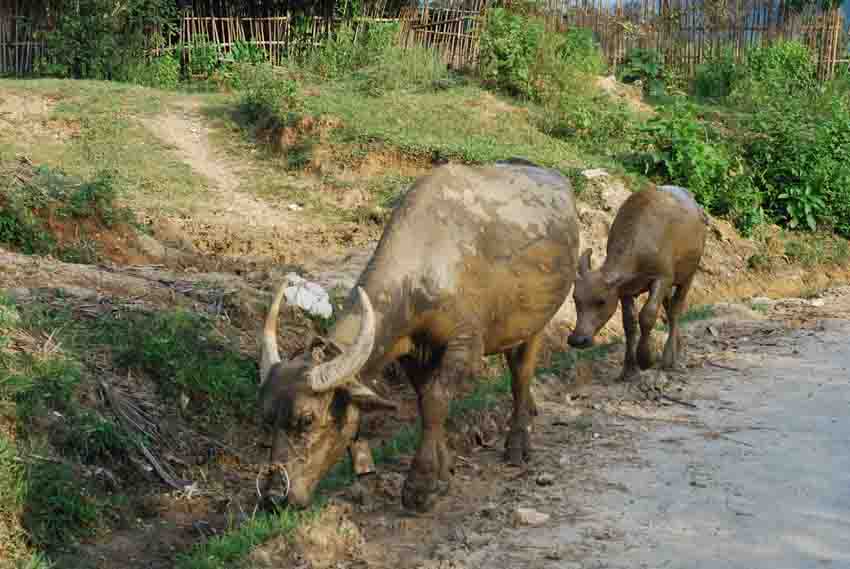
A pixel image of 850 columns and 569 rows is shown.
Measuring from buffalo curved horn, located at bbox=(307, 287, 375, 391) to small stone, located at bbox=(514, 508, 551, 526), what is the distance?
4.09ft

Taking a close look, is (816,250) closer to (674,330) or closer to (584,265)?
(674,330)

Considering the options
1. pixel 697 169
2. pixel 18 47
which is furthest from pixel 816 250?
pixel 18 47

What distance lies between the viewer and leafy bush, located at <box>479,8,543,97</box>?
16.8 m

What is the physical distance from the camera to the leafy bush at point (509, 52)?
661 inches

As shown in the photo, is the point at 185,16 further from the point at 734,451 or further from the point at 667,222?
the point at 734,451

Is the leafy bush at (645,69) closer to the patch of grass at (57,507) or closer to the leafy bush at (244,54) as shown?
the leafy bush at (244,54)

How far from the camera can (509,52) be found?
17.0 m

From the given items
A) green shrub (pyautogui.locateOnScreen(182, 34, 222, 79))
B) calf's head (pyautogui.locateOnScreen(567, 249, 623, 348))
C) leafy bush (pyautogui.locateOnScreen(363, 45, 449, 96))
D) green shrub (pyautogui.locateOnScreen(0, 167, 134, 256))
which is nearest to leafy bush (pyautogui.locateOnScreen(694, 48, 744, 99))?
leafy bush (pyautogui.locateOnScreen(363, 45, 449, 96))

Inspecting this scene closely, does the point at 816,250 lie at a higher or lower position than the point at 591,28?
lower

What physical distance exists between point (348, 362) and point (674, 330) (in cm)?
517

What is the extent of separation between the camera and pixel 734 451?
6609 millimetres

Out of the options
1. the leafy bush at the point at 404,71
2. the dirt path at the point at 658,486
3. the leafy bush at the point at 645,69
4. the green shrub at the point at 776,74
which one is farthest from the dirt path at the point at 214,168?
the green shrub at the point at 776,74

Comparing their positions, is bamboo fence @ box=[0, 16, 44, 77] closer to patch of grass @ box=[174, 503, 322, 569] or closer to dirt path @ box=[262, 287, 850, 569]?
dirt path @ box=[262, 287, 850, 569]

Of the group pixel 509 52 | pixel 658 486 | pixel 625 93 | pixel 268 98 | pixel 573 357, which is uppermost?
pixel 509 52
